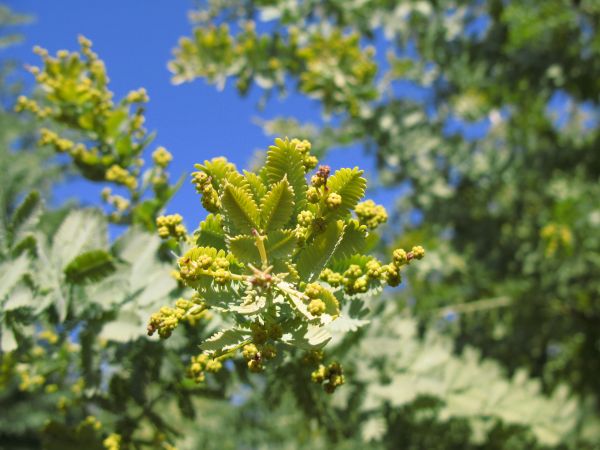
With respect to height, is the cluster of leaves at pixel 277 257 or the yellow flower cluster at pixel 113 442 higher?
the cluster of leaves at pixel 277 257

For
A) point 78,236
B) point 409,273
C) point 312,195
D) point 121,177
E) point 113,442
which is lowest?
point 113,442

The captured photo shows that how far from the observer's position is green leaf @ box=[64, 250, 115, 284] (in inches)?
57.2

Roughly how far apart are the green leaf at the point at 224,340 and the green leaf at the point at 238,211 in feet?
0.56

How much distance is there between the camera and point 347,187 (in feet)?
3.24

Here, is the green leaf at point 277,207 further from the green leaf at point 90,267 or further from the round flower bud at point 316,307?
the green leaf at point 90,267

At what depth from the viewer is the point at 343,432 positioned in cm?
218

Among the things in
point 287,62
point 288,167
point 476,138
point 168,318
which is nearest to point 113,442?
point 168,318

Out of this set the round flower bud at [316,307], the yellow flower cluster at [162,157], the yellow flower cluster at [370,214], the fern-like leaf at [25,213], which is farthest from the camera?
the yellow flower cluster at [162,157]

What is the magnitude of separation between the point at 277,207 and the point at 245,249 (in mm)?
88

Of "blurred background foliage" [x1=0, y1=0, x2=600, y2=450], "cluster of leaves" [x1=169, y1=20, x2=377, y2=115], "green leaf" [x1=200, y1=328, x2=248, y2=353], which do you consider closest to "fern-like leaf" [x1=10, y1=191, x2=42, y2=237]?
"blurred background foliage" [x1=0, y1=0, x2=600, y2=450]

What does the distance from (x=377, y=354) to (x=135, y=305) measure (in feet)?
3.42

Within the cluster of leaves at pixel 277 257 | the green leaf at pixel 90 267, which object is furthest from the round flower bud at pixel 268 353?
the green leaf at pixel 90 267

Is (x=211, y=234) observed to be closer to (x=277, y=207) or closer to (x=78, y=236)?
(x=277, y=207)

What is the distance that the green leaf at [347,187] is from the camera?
98cm
